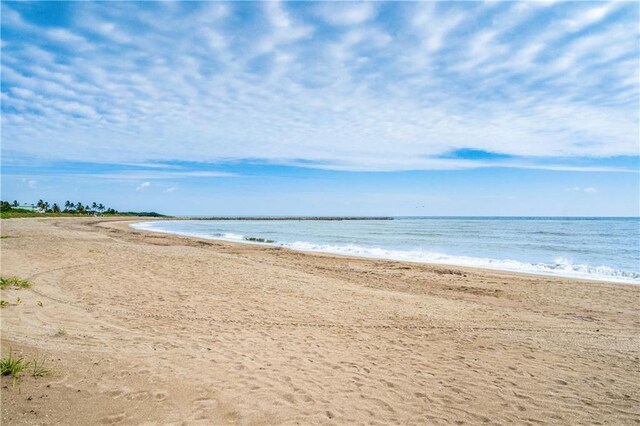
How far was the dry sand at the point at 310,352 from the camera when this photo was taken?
4738 millimetres

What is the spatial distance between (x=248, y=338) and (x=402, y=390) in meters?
3.17

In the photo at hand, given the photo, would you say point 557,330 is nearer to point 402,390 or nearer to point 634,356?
point 634,356

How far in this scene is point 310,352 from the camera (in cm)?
660

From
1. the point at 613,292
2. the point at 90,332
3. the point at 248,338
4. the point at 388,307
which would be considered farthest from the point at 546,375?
the point at 613,292

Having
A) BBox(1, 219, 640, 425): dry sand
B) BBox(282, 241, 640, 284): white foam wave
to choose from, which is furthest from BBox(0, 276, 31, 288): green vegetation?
BBox(282, 241, 640, 284): white foam wave

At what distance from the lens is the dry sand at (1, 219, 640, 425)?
4738 millimetres

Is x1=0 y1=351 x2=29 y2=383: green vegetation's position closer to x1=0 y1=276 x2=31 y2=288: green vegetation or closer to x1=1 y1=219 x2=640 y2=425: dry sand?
x1=1 y1=219 x2=640 y2=425: dry sand

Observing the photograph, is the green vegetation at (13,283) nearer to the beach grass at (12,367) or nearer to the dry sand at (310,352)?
the dry sand at (310,352)

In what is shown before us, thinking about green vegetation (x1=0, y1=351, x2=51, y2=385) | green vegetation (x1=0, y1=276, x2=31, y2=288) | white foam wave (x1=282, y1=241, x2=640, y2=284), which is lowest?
white foam wave (x1=282, y1=241, x2=640, y2=284)

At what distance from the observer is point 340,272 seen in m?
16.0

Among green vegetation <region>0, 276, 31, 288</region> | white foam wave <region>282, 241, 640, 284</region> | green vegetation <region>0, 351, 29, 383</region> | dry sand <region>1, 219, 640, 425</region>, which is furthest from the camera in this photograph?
white foam wave <region>282, 241, 640, 284</region>

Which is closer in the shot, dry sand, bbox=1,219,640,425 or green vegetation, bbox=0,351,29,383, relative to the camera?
dry sand, bbox=1,219,640,425

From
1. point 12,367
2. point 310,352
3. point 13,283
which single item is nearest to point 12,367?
point 12,367

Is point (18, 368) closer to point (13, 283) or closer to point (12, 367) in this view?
point (12, 367)
